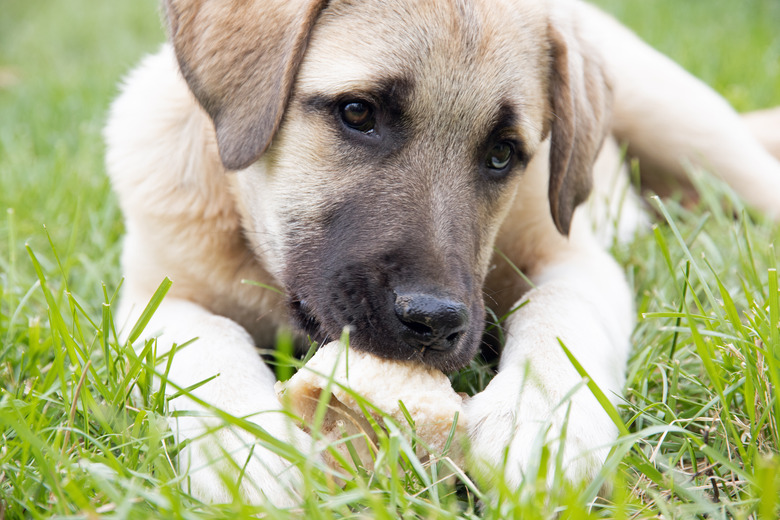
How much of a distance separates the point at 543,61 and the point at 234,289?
1.40 m

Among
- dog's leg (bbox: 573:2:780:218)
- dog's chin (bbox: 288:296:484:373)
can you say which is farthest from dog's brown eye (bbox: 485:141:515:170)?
dog's leg (bbox: 573:2:780:218)

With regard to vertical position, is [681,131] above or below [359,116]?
below

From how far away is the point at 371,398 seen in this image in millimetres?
1962

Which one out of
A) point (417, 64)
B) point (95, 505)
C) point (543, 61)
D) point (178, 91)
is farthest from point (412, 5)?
point (95, 505)

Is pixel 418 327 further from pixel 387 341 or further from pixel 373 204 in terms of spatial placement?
pixel 373 204

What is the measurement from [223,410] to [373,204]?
0.74m

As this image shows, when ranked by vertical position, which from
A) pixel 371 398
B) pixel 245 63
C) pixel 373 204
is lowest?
pixel 371 398

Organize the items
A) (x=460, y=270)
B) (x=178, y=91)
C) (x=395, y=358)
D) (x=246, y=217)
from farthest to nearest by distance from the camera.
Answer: (x=178, y=91) → (x=246, y=217) → (x=460, y=270) → (x=395, y=358)

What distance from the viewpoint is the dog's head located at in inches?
91.4

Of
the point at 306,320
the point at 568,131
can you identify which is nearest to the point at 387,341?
the point at 306,320

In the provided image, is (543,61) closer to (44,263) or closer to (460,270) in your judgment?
(460,270)

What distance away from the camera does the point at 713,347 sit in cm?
219

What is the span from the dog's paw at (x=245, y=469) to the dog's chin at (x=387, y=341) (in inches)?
11.9

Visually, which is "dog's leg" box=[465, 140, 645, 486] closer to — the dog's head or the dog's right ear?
the dog's head
